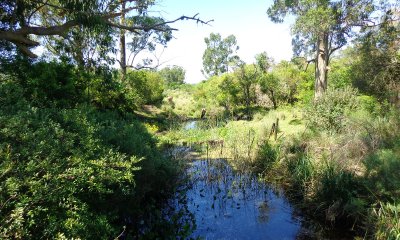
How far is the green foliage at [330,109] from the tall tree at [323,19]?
4.29ft

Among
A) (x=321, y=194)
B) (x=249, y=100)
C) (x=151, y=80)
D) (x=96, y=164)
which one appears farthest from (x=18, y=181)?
(x=249, y=100)

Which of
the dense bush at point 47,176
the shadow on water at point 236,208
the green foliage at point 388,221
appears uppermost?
the dense bush at point 47,176

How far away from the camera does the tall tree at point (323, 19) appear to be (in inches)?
445

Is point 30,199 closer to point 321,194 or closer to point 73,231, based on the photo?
point 73,231

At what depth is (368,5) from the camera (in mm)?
11695

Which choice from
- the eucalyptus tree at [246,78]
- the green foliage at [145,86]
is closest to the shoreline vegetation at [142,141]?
the green foliage at [145,86]

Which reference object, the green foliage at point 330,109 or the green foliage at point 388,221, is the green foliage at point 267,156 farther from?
the green foliage at point 388,221

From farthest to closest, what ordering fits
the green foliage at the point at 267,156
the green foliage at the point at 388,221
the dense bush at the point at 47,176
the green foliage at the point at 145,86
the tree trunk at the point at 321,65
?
the green foliage at the point at 145,86
the tree trunk at the point at 321,65
the green foliage at the point at 267,156
the green foliage at the point at 388,221
the dense bush at the point at 47,176

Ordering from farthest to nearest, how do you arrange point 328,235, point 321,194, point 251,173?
point 251,173
point 321,194
point 328,235

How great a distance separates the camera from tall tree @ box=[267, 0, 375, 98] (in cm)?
1131

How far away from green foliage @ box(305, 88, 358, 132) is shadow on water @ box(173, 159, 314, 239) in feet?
12.4

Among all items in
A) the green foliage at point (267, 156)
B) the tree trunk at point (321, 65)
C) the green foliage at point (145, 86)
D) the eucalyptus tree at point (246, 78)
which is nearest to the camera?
the green foliage at point (267, 156)

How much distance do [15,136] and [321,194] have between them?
5.07m

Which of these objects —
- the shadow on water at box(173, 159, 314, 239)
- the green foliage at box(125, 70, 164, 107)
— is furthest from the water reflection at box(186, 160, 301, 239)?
the green foliage at box(125, 70, 164, 107)
